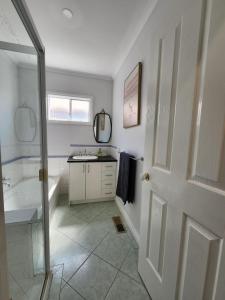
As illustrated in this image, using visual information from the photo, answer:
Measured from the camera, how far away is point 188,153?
713mm

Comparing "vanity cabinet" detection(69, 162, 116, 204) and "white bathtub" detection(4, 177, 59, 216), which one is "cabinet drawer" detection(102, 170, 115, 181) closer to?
"vanity cabinet" detection(69, 162, 116, 204)

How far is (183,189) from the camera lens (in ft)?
2.46

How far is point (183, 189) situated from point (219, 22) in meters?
0.75

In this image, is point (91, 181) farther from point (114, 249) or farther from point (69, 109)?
point (69, 109)

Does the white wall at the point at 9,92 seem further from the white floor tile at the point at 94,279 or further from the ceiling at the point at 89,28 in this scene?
the white floor tile at the point at 94,279

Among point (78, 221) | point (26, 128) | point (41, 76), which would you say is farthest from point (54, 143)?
point (41, 76)

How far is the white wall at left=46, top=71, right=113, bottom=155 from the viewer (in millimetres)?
2797

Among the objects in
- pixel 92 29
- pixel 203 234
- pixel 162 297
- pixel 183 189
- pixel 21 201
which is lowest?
pixel 162 297

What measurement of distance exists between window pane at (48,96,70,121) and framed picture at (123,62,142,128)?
4.74 ft

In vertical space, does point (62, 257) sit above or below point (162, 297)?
below

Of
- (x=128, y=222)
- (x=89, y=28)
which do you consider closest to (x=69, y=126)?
(x=89, y=28)

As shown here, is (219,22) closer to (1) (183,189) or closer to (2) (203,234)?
(1) (183,189)

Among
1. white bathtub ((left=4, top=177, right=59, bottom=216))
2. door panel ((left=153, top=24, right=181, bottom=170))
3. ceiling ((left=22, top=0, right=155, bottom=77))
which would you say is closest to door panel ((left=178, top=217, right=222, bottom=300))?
door panel ((left=153, top=24, right=181, bottom=170))

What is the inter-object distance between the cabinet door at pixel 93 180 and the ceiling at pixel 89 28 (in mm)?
1828
